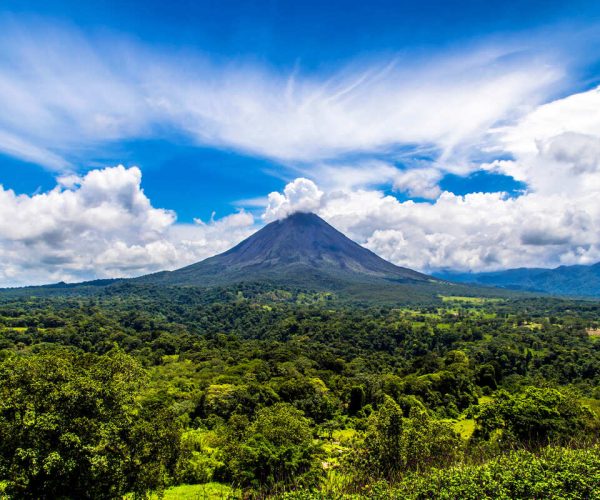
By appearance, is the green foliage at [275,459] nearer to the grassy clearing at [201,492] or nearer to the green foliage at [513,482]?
the grassy clearing at [201,492]

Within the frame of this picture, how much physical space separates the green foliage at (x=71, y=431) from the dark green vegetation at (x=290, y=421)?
0.05m

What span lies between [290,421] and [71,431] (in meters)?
13.1

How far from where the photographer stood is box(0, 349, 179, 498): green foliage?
13.1 m

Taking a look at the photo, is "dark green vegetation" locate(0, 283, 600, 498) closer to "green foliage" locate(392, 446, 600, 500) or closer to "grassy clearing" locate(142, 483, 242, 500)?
"green foliage" locate(392, 446, 600, 500)

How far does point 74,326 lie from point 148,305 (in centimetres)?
6961

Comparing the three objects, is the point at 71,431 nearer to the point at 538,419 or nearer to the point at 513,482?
the point at 513,482

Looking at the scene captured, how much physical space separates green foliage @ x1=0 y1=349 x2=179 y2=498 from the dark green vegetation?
53mm

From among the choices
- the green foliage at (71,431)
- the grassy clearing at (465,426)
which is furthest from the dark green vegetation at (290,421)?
the grassy clearing at (465,426)

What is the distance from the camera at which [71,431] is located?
45.3 ft

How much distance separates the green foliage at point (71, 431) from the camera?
13.1 meters

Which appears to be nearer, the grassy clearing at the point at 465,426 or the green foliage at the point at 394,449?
the green foliage at the point at 394,449

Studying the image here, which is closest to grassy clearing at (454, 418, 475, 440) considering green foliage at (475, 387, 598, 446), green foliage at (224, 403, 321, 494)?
green foliage at (475, 387, 598, 446)

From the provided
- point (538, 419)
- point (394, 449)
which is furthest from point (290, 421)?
point (538, 419)

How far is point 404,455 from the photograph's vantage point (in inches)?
888
